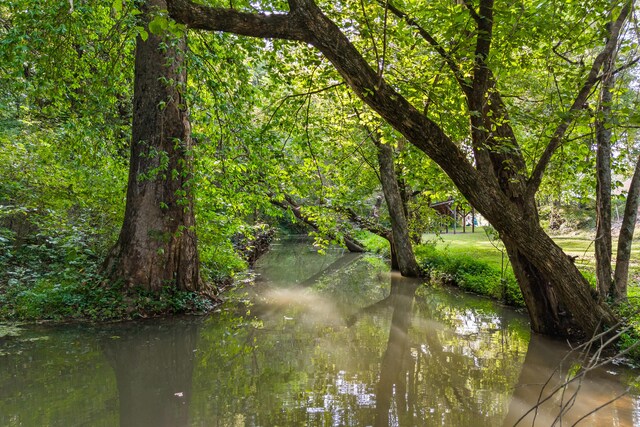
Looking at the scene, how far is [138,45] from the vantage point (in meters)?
Answer: 7.75

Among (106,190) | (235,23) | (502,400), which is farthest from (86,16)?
(502,400)

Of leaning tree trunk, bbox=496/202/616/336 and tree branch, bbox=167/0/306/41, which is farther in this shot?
leaning tree trunk, bbox=496/202/616/336

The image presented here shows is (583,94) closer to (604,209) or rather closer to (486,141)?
(486,141)

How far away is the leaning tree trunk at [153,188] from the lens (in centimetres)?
747

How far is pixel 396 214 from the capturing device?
13.4 m

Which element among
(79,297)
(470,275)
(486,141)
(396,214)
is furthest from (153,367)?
(396,214)

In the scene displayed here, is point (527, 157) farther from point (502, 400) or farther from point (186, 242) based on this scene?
point (186, 242)

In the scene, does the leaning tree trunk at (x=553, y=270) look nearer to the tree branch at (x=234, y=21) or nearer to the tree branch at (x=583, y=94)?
the tree branch at (x=583, y=94)

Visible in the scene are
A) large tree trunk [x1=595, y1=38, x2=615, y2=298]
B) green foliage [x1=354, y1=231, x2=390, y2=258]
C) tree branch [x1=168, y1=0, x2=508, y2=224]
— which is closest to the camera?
tree branch [x1=168, y1=0, x2=508, y2=224]

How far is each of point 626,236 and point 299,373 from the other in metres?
5.47

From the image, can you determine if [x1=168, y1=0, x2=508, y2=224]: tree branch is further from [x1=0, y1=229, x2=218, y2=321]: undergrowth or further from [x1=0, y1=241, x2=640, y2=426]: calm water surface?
[x1=0, y1=229, x2=218, y2=321]: undergrowth

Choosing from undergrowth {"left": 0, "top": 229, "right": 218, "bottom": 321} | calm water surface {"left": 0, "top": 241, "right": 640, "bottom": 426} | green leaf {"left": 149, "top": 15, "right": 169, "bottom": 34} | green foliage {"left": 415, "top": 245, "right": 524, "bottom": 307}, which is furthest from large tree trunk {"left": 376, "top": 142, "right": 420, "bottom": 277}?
green leaf {"left": 149, "top": 15, "right": 169, "bottom": 34}

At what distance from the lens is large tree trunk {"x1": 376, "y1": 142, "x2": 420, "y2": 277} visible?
13438 mm

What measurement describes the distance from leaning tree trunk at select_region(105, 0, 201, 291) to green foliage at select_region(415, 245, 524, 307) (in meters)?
7.08
